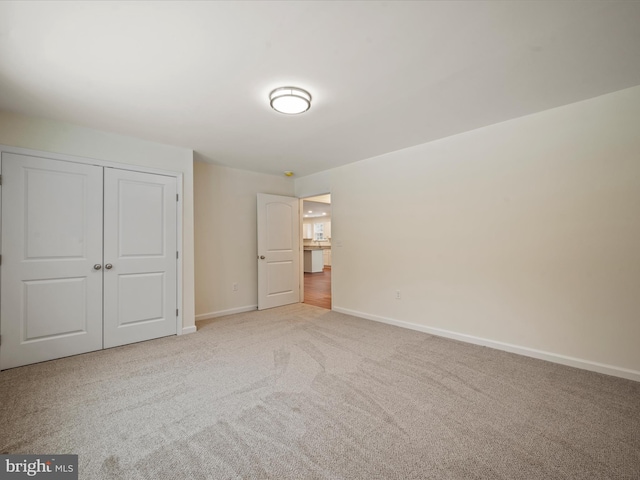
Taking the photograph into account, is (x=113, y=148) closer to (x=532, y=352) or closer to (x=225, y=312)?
(x=225, y=312)

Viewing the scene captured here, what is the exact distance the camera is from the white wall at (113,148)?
2.79 meters

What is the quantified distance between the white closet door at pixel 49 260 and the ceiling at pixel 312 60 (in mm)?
645

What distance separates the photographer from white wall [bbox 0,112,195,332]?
9.14ft

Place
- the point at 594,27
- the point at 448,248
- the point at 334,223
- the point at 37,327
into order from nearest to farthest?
the point at 594,27 < the point at 37,327 < the point at 448,248 < the point at 334,223

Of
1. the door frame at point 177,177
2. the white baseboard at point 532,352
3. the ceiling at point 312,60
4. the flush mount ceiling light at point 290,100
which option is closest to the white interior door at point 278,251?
the door frame at point 177,177

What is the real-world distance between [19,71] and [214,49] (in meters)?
Result: 1.52

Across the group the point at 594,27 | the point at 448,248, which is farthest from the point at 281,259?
the point at 594,27

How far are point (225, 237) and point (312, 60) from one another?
3353 mm

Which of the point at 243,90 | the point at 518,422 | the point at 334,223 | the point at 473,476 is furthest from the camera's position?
the point at 334,223

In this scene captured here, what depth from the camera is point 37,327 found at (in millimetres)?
2836

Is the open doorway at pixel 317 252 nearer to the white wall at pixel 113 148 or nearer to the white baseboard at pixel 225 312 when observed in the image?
the white baseboard at pixel 225 312

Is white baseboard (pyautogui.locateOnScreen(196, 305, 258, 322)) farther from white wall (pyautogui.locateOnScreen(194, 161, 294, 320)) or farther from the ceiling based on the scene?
the ceiling

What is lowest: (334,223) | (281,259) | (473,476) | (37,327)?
(473,476)

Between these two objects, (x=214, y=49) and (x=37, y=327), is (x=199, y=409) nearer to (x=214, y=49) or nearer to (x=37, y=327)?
(x=37, y=327)
